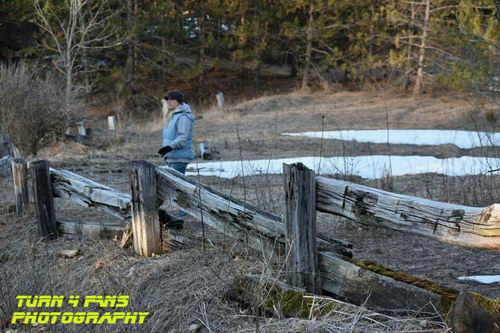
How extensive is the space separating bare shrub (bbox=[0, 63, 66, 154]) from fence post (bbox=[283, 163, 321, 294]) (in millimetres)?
10264

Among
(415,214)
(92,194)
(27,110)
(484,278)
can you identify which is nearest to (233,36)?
(27,110)

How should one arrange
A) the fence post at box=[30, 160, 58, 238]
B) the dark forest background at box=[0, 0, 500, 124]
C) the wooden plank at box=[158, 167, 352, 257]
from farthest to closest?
the dark forest background at box=[0, 0, 500, 124]
the fence post at box=[30, 160, 58, 238]
the wooden plank at box=[158, 167, 352, 257]

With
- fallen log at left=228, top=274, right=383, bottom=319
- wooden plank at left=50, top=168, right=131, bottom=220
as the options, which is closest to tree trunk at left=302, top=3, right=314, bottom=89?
wooden plank at left=50, top=168, right=131, bottom=220

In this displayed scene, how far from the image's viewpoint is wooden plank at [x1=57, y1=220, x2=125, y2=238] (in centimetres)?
601

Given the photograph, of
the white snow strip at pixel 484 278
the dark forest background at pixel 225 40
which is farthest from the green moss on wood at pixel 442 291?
the dark forest background at pixel 225 40

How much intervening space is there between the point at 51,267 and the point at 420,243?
3754 mm

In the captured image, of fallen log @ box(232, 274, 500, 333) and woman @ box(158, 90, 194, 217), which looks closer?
fallen log @ box(232, 274, 500, 333)

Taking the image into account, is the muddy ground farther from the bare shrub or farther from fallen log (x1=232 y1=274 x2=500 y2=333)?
fallen log (x1=232 y1=274 x2=500 y2=333)

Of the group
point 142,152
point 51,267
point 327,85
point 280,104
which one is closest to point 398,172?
point 142,152

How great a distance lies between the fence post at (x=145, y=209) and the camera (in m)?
5.37

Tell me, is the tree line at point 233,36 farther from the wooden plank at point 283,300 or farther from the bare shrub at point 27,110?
the wooden plank at point 283,300

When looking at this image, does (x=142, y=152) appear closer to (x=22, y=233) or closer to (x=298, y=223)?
(x=22, y=233)

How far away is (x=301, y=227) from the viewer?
4.17 m

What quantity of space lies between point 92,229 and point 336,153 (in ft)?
30.4
